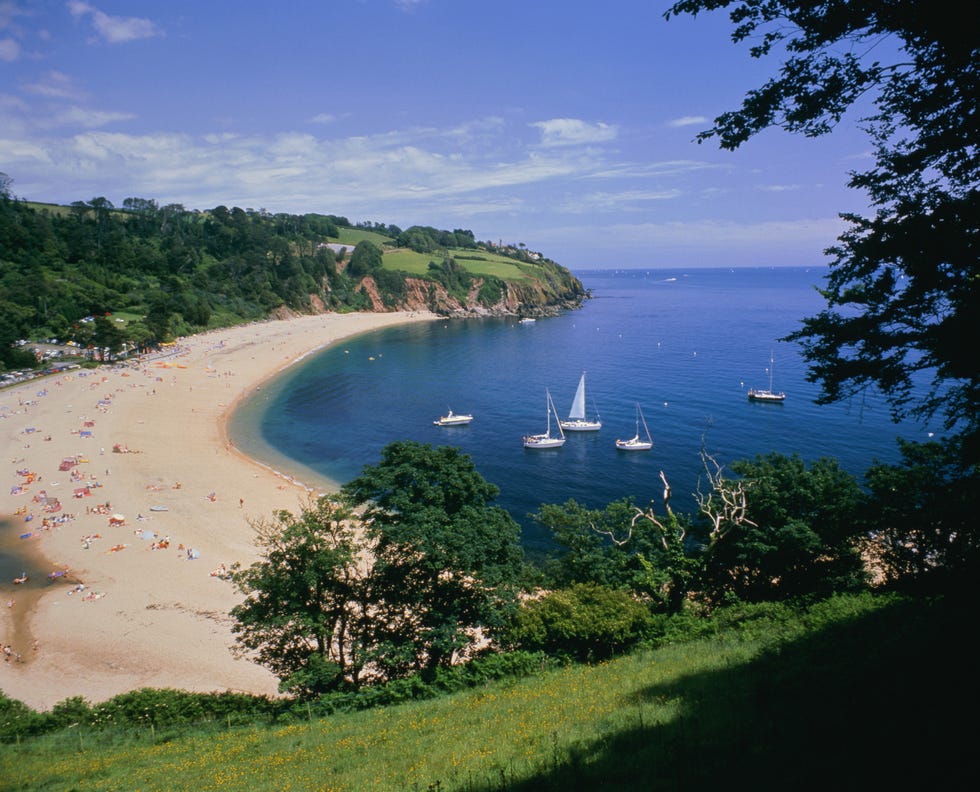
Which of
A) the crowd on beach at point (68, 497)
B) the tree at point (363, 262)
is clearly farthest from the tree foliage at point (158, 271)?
the crowd on beach at point (68, 497)

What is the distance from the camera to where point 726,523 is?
22922mm

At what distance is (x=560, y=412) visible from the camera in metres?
61.3

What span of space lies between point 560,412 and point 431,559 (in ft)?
148

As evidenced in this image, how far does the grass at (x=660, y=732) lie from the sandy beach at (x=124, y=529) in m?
8.25

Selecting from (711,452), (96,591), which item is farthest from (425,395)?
(96,591)

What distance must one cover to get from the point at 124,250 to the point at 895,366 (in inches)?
5238

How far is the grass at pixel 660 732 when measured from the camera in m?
7.56

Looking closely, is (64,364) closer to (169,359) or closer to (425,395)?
(169,359)

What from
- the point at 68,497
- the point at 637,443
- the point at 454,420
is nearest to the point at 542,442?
the point at 637,443

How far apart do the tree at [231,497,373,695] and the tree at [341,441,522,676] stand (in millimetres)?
902

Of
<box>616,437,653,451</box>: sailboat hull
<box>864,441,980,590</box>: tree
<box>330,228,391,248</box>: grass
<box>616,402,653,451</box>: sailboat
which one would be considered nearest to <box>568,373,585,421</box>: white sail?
<box>616,402,653,451</box>: sailboat

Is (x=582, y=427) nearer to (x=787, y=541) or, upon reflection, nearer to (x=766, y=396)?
(x=766, y=396)

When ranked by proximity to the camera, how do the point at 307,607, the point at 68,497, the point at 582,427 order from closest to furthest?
the point at 307,607
the point at 68,497
the point at 582,427

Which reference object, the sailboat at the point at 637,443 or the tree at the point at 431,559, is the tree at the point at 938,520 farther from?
the sailboat at the point at 637,443
